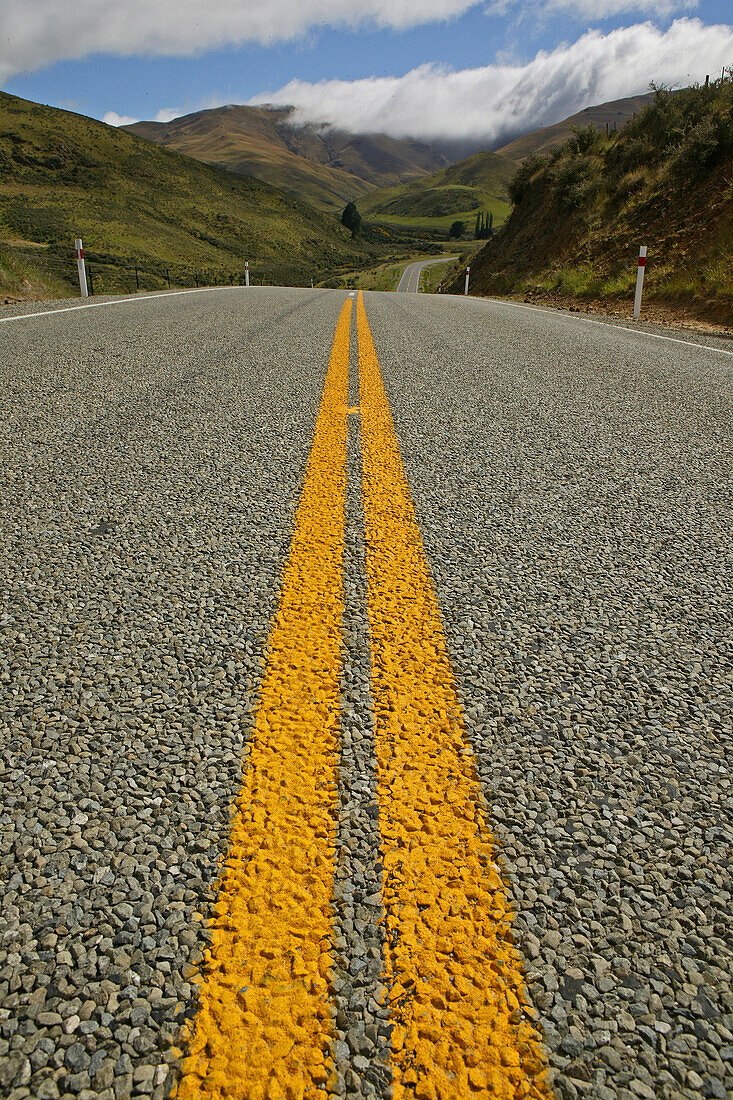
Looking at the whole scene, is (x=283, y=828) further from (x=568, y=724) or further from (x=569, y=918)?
(x=568, y=724)

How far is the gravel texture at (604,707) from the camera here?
0.92 m

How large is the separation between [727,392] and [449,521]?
349 cm

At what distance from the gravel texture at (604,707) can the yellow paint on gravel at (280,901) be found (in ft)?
0.98

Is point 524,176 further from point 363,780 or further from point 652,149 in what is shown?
point 363,780

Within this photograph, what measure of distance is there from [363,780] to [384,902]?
0.25 m

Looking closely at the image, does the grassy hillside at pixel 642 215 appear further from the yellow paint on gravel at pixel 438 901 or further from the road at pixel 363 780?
the yellow paint on gravel at pixel 438 901

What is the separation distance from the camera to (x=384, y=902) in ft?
3.40

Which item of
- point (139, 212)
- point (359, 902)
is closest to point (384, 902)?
point (359, 902)

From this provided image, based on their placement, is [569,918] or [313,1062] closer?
[313,1062]

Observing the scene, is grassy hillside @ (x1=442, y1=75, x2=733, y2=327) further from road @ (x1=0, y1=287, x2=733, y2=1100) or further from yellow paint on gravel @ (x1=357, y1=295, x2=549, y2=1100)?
yellow paint on gravel @ (x1=357, y1=295, x2=549, y2=1100)

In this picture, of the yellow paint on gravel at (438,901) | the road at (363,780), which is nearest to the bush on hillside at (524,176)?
the road at (363,780)

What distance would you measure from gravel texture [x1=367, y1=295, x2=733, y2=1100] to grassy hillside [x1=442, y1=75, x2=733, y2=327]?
9.47m

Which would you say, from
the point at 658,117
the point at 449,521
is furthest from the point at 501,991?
the point at 658,117

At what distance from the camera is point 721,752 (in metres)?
1.37
